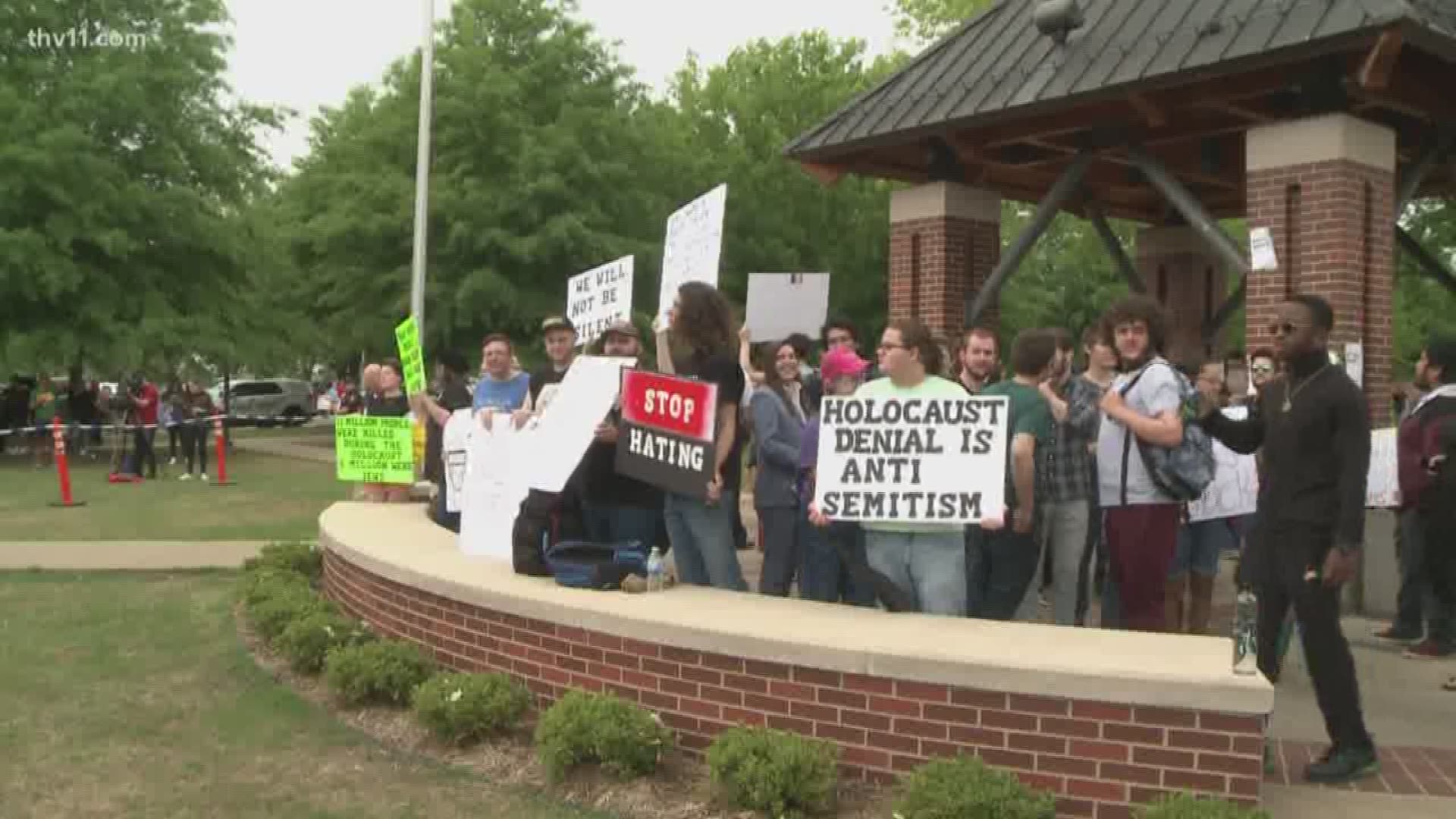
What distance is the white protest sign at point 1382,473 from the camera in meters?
8.26

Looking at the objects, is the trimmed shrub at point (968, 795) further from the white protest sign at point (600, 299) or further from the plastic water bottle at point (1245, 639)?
the white protest sign at point (600, 299)

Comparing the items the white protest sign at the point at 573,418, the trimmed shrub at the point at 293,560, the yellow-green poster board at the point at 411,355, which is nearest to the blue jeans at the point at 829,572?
the white protest sign at the point at 573,418

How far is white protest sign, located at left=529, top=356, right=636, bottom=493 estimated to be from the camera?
6.11 m

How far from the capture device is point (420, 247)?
61.6ft

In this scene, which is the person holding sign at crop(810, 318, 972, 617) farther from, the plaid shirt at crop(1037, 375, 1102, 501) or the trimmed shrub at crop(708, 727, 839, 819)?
the trimmed shrub at crop(708, 727, 839, 819)

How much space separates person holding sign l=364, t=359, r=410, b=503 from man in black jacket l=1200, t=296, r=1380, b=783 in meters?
6.88

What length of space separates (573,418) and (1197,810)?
338cm

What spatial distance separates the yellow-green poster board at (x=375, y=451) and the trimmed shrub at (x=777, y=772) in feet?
18.8

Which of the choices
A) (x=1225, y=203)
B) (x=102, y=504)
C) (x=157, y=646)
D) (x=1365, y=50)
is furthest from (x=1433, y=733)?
(x=102, y=504)

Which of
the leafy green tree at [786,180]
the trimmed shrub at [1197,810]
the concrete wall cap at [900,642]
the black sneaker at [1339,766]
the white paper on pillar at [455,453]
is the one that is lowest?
the black sneaker at [1339,766]

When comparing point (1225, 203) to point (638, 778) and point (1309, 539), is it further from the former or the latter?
point (638, 778)

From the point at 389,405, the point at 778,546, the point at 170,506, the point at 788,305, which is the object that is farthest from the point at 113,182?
the point at 778,546

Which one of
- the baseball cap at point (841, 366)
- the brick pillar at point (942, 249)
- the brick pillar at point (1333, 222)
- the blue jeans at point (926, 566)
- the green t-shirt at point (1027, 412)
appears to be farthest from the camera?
the brick pillar at point (942, 249)

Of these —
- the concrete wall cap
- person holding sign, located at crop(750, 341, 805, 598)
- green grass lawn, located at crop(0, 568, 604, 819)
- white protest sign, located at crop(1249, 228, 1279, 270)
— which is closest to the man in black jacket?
the concrete wall cap
